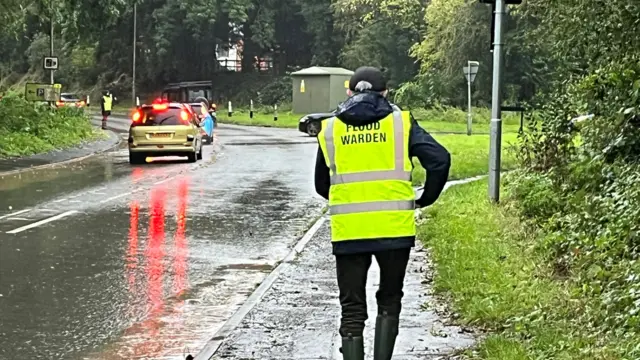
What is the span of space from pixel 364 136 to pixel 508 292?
2.86 metres

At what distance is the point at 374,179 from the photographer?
5.47m

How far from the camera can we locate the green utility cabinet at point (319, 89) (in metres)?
58.5

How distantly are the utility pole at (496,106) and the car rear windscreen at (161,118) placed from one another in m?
13.6

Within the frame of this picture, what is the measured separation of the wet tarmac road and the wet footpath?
390 mm

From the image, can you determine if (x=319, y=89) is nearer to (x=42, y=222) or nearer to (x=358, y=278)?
(x=42, y=222)

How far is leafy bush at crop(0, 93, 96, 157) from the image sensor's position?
91.7 feet

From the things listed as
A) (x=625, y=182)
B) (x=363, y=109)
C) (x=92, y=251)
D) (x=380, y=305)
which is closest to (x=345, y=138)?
(x=363, y=109)

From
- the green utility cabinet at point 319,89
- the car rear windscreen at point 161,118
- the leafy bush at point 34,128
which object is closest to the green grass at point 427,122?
the green utility cabinet at point 319,89

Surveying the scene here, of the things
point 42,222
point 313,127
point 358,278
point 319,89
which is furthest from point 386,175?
point 319,89

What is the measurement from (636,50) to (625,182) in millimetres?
1595

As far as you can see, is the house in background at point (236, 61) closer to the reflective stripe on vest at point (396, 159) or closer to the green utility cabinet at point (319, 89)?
the green utility cabinet at point (319, 89)

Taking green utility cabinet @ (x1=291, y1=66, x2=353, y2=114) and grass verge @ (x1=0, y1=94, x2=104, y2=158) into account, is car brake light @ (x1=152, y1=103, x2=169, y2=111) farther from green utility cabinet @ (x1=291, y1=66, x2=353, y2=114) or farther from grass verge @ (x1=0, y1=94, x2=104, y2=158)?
green utility cabinet @ (x1=291, y1=66, x2=353, y2=114)

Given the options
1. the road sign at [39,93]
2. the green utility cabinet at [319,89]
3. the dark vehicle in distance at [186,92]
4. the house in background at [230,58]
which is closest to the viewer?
the road sign at [39,93]

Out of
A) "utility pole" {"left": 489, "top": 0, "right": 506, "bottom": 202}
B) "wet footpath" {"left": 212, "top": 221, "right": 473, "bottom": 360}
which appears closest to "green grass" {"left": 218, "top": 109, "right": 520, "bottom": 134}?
"utility pole" {"left": 489, "top": 0, "right": 506, "bottom": 202}
